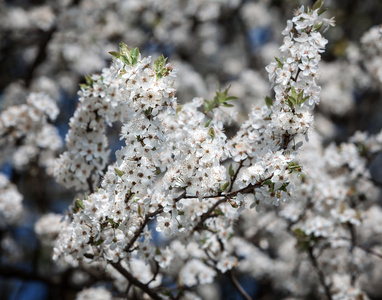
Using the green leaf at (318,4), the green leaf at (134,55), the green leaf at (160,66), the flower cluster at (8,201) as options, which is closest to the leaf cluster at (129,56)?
the green leaf at (134,55)

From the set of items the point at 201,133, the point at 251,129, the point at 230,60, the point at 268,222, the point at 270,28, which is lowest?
the point at 201,133

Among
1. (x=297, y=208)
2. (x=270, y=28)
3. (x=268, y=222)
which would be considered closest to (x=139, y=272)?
(x=297, y=208)

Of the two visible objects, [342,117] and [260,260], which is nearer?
[260,260]

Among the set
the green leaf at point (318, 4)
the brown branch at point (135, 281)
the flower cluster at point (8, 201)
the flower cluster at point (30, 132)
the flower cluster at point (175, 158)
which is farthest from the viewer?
the flower cluster at point (8, 201)

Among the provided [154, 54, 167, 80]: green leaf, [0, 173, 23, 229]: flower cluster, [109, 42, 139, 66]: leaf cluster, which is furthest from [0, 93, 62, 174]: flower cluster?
[154, 54, 167, 80]: green leaf

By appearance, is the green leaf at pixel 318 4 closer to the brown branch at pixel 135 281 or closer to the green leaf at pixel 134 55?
the green leaf at pixel 134 55

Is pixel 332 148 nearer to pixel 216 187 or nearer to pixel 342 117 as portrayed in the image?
pixel 216 187

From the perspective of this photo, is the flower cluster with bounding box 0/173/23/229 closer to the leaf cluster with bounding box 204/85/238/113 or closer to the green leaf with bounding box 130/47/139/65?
the leaf cluster with bounding box 204/85/238/113

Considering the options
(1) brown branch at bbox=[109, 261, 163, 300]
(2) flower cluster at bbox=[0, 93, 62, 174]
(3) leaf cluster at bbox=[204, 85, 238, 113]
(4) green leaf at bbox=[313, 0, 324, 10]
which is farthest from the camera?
(2) flower cluster at bbox=[0, 93, 62, 174]

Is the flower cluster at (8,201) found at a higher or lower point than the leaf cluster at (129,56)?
higher
